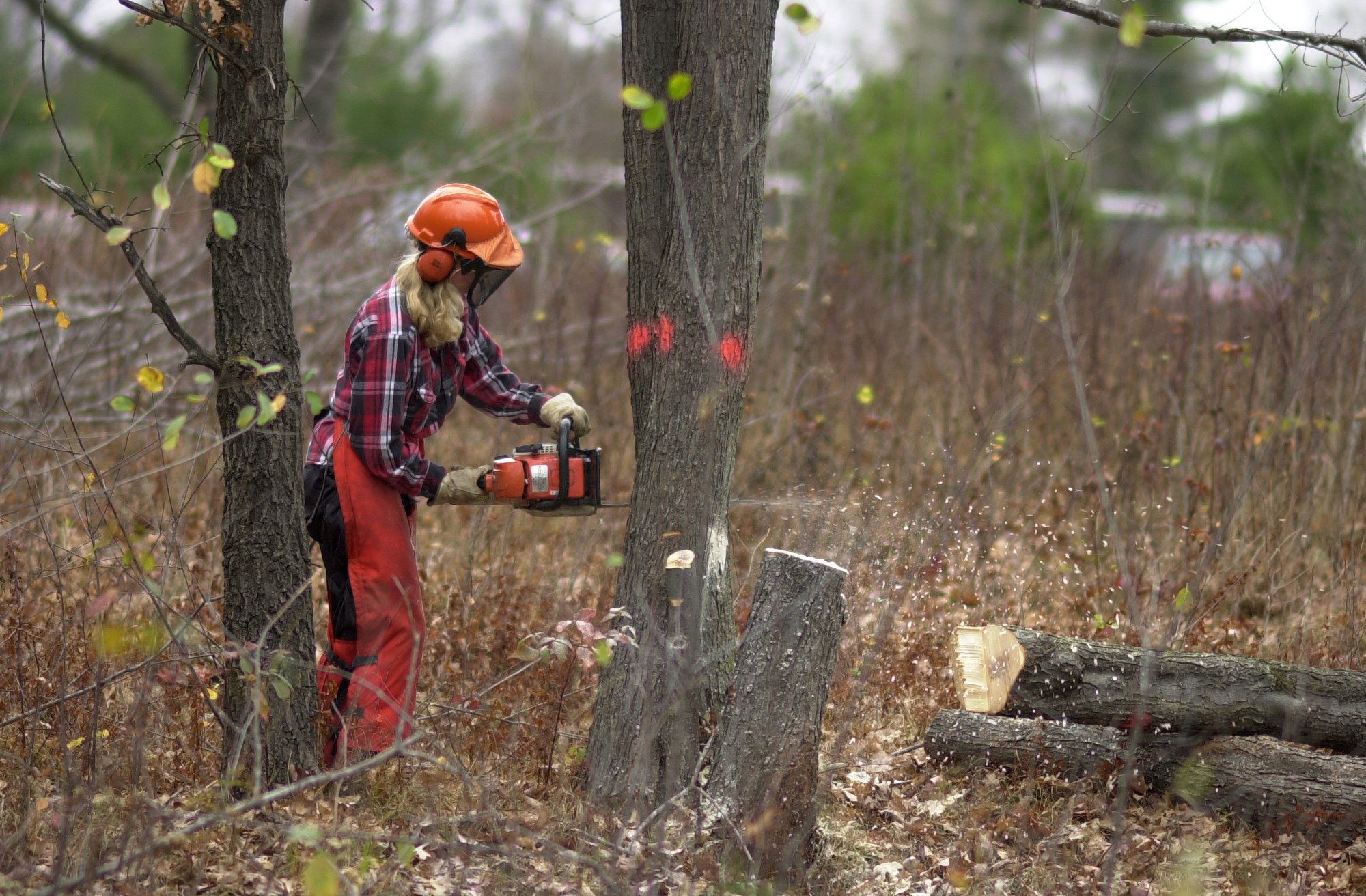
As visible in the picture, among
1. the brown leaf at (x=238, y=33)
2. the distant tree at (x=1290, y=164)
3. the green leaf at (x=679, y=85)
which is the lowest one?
the green leaf at (x=679, y=85)

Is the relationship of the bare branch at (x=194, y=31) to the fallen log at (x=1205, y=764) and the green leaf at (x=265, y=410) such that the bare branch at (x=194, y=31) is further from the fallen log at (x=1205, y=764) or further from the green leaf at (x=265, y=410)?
the fallen log at (x=1205, y=764)

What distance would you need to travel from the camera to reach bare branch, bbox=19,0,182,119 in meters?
8.99

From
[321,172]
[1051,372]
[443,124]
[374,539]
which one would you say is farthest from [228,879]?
[443,124]

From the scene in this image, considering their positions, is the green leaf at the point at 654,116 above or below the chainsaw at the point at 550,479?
above

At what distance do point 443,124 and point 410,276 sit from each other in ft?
61.4

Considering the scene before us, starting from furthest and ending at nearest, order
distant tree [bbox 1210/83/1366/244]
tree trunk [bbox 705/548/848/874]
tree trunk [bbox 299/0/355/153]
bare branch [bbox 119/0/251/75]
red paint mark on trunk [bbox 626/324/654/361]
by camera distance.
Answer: tree trunk [bbox 299/0/355/153]
distant tree [bbox 1210/83/1366/244]
red paint mark on trunk [bbox 626/324/654/361]
tree trunk [bbox 705/548/848/874]
bare branch [bbox 119/0/251/75]

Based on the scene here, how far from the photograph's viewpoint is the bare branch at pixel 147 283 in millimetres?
2859

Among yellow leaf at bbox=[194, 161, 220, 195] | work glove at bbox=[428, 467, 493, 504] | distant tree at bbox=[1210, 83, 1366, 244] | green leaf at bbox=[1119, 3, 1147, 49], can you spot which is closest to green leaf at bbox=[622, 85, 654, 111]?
yellow leaf at bbox=[194, 161, 220, 195]

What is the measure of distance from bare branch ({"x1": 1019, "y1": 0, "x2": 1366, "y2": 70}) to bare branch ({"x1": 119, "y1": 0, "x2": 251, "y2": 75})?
7.58 feet

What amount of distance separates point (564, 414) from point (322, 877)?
1.92 metres

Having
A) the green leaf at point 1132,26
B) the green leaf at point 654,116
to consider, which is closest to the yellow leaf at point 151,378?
the green leaf at point 654,116

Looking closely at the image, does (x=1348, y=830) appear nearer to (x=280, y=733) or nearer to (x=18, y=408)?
(x=280, y=733)

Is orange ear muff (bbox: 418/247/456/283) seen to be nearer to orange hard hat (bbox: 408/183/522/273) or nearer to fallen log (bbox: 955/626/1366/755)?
orange hard hat (bbox: 408/183/522/273)

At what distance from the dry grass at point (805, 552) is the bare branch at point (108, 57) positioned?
1.64 meters
